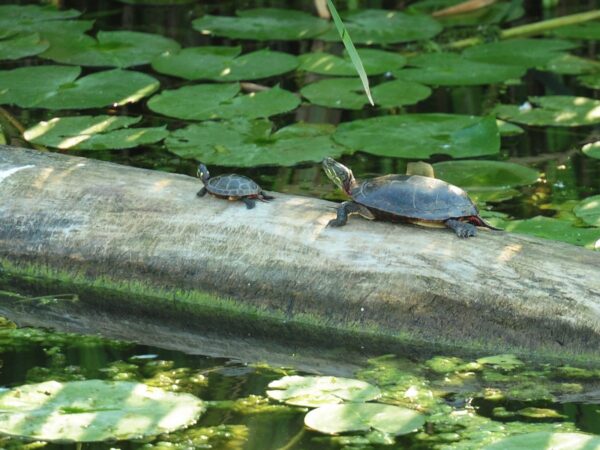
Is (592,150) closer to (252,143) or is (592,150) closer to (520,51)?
(252,143)

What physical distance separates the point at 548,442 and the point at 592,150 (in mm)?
3137

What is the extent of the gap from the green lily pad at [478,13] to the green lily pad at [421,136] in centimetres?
274

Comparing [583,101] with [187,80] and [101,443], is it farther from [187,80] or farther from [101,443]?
[101,443]

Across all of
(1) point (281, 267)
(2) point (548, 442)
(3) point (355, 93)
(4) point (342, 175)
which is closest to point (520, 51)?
(3) point (355, 93)

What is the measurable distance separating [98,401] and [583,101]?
4.27 meters

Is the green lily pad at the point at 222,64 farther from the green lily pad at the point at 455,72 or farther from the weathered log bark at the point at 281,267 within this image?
the weathered log bark at the point at 281,267

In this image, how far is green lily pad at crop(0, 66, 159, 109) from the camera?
21.2 feet

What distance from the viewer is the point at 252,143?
19.4ft

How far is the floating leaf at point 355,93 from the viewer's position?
6.64 m

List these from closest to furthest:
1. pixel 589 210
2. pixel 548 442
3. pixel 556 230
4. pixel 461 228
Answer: pixel 548 442 < pixel 461 228 < pixel 556 230 < pixel 589 210

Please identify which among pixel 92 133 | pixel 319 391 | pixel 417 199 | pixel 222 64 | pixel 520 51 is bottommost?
pixel 319 391

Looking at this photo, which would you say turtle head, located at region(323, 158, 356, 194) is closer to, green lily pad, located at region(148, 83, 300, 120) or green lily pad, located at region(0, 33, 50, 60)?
green lily pad, located at region(148, 83, 300, 120)

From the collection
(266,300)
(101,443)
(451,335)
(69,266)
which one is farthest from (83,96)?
(101,443)

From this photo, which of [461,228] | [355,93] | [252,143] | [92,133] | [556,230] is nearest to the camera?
[461,228]
